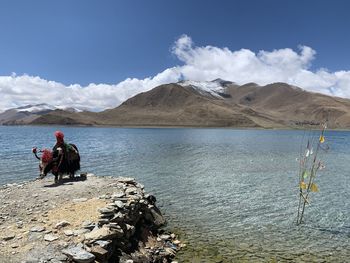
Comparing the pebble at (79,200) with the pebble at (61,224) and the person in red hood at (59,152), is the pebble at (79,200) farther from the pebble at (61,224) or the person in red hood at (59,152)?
the person in red hood at (59,152)

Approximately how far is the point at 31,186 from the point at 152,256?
7859 millimetres

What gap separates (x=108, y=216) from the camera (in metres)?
12.0

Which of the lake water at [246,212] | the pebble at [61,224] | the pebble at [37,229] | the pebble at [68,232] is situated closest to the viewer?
the pebble at [68,232]

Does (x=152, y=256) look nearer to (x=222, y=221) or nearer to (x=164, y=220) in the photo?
(x=164, y=220)

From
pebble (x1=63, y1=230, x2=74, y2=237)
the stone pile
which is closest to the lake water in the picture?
the stone pile

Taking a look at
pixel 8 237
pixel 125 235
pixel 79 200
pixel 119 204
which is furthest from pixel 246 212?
pixel 8 237

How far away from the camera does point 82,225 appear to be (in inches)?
437

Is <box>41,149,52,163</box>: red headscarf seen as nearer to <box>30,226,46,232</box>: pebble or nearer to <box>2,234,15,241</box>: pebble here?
<box>30,226,46,232</box>: pebble

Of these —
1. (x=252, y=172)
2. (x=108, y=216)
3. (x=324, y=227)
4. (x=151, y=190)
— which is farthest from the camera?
(x=252, y=172)

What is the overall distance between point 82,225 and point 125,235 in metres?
1.62

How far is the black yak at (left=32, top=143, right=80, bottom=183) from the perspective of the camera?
1689 centimetres

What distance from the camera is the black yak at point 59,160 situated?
16891 mm

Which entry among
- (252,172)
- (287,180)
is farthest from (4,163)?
(287,180)

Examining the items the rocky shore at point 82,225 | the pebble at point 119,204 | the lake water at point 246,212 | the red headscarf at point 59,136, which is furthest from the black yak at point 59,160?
the lake water at point 246,212
